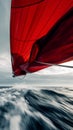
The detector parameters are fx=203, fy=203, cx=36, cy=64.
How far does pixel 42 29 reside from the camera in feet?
9.10

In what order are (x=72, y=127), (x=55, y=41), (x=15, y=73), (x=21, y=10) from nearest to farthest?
1. (x=55, y=41)
2. (x=21, y=10)
3. (x=15, y=73)
4. (x=72, y=127)

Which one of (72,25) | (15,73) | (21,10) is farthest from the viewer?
(15,73)

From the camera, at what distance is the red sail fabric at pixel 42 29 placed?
256cm

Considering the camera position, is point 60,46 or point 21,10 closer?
point 60,46

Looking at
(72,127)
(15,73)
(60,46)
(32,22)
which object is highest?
(32,22)

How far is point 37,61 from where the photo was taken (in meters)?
2.79

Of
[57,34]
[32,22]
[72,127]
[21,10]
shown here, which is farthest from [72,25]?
[72,127]

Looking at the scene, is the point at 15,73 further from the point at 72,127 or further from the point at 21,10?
the point at 72,127

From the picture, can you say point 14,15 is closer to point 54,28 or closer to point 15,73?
point 54,28

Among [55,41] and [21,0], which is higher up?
[21,0]

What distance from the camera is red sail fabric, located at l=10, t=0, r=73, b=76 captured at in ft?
8.41

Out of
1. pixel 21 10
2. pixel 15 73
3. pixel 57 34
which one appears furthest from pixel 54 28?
pixel 15 73

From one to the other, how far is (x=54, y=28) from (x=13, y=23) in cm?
70

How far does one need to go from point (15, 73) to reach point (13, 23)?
1075 mm
